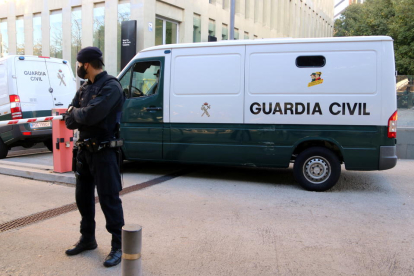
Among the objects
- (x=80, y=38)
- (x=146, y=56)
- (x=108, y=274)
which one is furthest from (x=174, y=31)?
(x=108, y=274)

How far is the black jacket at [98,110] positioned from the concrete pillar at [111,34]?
13.8m

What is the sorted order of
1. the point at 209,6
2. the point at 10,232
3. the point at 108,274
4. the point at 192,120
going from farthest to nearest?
the point at 209,6
the point at 192,120
the point at 10,232
the point at 108,274

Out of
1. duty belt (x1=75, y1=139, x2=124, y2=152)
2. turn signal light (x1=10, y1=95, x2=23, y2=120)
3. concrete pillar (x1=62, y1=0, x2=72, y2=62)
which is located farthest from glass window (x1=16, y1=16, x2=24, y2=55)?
duty belt (x1=75, y1=139, x2=124, y2=152)

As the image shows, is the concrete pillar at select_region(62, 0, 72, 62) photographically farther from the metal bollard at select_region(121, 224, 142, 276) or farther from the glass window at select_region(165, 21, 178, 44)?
the metal bollard at select_region(121, 224, 142, 276)

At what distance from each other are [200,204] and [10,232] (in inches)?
94.7

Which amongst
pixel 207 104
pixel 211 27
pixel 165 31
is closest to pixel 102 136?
pixel 207 104

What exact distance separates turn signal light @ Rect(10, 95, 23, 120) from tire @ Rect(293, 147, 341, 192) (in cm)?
623

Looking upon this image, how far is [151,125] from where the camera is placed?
269 inches

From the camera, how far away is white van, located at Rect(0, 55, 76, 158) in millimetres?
8383

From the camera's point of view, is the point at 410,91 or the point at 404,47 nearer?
the point at 410,91

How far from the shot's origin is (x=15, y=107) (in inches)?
328

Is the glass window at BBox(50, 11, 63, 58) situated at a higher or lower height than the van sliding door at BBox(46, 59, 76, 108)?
higher

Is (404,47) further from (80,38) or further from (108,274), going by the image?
(108,274)

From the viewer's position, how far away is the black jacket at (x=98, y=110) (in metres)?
3.15
